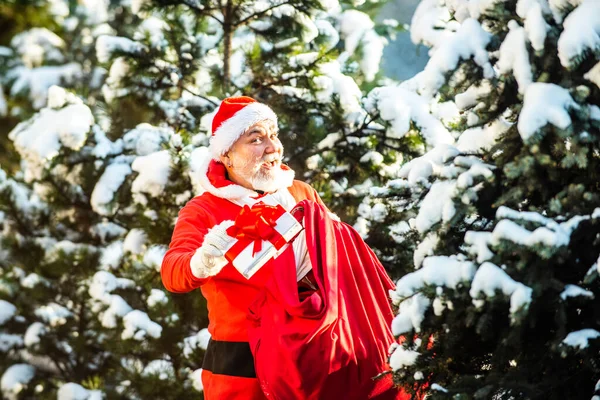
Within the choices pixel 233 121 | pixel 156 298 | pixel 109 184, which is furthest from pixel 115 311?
pixel 233 121

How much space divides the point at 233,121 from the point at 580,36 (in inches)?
80.5

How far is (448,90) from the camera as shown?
9.15 ft

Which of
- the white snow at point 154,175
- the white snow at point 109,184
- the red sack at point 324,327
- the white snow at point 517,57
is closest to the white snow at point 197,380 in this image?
the white snow at point 154,175

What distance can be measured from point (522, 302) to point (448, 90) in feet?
2.54

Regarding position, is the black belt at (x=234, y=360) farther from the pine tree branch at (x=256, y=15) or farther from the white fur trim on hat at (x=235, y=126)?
the pine tree branch at (x=256, y=15)

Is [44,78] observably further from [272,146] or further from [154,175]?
[272,146]

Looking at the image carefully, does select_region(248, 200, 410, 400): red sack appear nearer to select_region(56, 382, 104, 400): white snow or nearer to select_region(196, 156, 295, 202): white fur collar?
select_region(196, 156, 295, 202): white fur collar

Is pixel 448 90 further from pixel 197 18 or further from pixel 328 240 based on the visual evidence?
pixel 197 18

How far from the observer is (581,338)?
2.50m

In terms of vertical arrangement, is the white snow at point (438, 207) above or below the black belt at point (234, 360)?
above

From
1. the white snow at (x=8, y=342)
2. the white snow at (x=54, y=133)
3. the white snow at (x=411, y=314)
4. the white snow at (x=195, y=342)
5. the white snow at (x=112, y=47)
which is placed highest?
the white snow at (x=411, y=314)

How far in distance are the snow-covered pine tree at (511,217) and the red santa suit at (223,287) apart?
0.85m

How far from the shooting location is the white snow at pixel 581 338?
248 centimetres

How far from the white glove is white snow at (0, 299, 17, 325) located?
21.4ft
